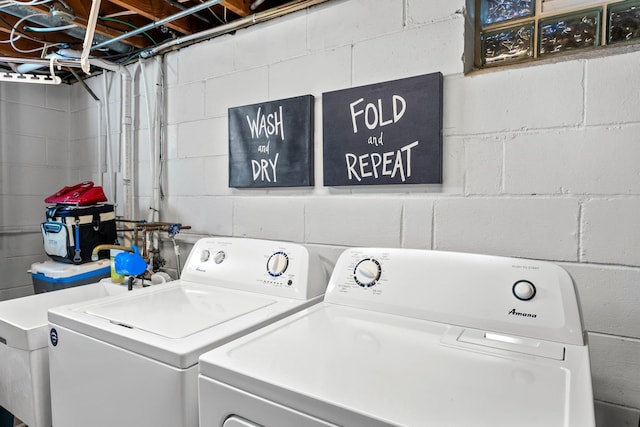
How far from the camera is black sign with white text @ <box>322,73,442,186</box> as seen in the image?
4.12ft

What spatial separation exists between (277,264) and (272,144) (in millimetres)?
580

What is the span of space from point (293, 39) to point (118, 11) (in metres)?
0.95

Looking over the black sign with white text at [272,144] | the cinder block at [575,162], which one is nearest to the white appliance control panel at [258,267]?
the black sign with white text at [272,144]

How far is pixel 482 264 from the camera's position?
3.32ft

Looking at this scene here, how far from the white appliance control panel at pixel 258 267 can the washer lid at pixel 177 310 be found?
0.06 metres

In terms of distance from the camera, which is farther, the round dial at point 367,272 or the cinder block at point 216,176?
the cinder block at point 216,176

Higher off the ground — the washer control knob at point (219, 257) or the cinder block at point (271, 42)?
the cinder block at point (271, 42)

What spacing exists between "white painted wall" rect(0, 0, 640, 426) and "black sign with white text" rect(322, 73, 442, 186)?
50mm

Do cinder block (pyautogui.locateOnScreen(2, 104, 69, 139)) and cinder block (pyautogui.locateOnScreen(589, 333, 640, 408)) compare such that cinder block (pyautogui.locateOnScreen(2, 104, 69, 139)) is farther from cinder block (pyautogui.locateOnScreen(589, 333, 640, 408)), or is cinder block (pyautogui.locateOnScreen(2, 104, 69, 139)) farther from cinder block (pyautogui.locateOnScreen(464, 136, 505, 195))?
cinder block (pyautogui.locateOnScreen(589, 333, 640, 408))

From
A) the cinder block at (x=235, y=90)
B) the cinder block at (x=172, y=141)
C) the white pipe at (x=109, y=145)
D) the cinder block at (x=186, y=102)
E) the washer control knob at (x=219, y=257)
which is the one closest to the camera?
the washer control knob at (x=219, y=257)

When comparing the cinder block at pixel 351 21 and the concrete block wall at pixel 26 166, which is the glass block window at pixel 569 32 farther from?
the concrete block wall at pixel 26 166

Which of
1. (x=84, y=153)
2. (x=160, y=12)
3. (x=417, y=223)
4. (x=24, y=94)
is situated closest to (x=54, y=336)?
(x=417, y=223)

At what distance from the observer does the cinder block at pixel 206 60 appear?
1.80 metres

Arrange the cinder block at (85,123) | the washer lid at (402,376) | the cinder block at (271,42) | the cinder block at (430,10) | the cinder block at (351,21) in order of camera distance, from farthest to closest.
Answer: the cinder block at (85,123)
the cinder block at (271,42)
the cinder block at (351,21)
the cinder block at (430,10)
the washer lid at (402,376)
